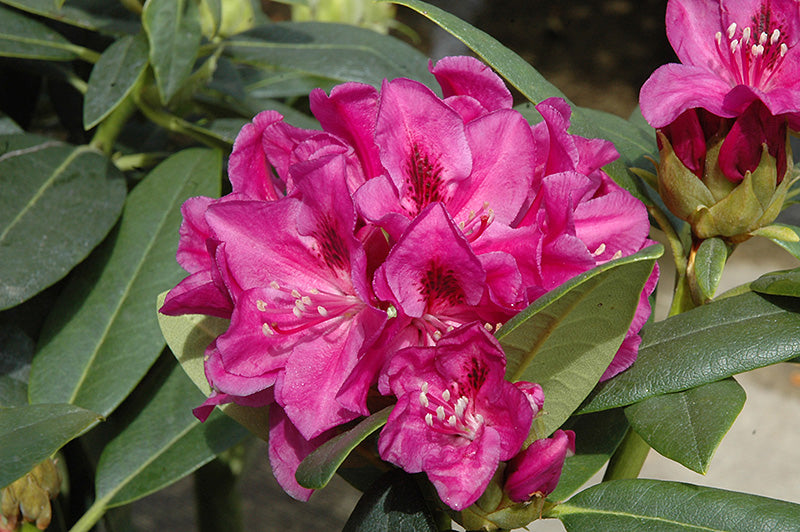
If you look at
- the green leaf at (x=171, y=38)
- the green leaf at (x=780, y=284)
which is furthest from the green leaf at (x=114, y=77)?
the green leaf at (x=780, y=284)

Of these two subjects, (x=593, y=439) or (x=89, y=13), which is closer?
(x=593, y=439)

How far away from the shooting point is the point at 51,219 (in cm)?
78

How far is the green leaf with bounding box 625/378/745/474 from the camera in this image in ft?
1.58

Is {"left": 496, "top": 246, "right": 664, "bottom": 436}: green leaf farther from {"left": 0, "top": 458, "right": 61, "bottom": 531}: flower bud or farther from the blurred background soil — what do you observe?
the blurred background soil

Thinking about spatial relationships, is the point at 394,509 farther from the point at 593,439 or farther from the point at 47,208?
the point at 47,208

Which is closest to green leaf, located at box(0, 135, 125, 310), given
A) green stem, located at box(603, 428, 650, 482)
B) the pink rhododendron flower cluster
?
the pink rhododendron flower cluster

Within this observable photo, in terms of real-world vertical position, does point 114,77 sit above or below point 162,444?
above

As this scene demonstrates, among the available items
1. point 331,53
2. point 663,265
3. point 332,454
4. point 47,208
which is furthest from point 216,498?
point 663,265

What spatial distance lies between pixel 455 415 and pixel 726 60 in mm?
317

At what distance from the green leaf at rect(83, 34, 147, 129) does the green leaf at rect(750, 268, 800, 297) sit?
0.56m

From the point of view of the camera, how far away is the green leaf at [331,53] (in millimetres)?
917

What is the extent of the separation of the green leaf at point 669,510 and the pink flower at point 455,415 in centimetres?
11

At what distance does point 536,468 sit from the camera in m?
0.45

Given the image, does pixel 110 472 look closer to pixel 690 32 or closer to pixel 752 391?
pixel 690 32
